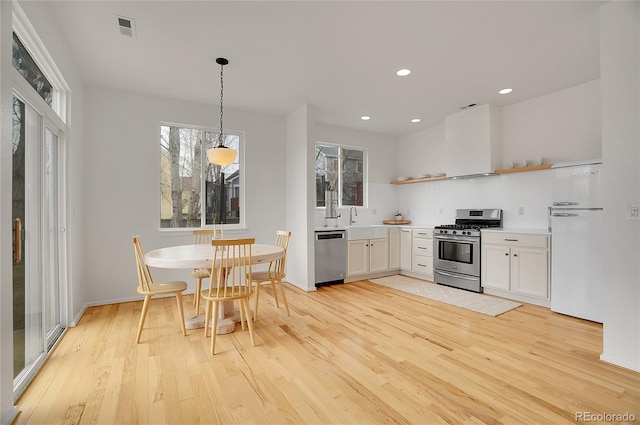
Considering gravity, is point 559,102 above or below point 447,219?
above

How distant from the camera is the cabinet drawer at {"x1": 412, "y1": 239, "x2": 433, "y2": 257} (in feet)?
16.5

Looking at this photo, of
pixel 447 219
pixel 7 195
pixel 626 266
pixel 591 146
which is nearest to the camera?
pixel 7 195

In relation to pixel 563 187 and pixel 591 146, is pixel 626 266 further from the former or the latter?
pixel 591 146

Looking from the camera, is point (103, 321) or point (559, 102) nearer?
point (103, 321)

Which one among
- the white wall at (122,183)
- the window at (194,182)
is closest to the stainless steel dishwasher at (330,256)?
the window at (194,182)

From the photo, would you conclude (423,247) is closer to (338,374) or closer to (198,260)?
(338,374)

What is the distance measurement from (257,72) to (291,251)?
2.66 metres

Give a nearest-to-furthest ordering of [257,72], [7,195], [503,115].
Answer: [7,195], [257,72], [503,115]

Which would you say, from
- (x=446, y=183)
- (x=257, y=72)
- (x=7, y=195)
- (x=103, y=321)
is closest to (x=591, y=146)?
(x=446, y=183)

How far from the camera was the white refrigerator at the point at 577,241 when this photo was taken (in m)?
3.11

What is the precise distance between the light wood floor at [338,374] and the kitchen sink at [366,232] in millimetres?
1822

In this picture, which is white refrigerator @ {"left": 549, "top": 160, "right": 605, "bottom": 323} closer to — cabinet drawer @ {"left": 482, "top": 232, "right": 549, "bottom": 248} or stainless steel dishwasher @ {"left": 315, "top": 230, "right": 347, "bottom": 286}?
cabinet drawer @ {"left": 482, "top": 232, "right": 549, "bottom": 248}

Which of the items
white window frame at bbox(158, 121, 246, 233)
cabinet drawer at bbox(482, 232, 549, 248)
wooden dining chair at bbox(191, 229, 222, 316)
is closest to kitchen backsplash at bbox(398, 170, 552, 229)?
cabinet drawer at bbox(482, 232, 549, 248)

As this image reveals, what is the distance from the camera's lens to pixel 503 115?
466cm
